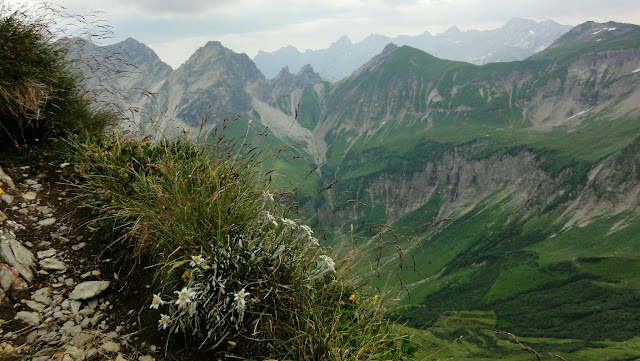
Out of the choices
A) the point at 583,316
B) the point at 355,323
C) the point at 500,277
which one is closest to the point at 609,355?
the point at 583,316

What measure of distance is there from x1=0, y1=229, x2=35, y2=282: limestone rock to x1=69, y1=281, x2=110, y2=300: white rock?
0.59 m

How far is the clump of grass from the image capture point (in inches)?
144

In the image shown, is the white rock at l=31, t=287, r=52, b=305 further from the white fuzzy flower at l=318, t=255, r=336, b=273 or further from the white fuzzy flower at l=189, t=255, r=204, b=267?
the white fuzzy flower at l=318, t=255, r=336, b=273

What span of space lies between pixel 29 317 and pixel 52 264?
2.80 ft

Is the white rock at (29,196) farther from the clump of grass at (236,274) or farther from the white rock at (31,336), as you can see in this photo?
the white rock at (31,336)

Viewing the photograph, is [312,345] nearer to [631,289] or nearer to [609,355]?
[609,355]

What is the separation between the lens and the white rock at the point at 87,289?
→ 4016mm

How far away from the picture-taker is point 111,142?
6.54 m

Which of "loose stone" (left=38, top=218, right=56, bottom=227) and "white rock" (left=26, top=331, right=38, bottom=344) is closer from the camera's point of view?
"white rock" (left=26, top=331, right=38, bottom=344)

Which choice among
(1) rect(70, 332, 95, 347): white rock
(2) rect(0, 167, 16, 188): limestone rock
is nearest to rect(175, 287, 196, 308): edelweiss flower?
(1) rect(70, 332, 95, 347): white rock

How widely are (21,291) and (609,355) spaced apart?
17178 centimetres

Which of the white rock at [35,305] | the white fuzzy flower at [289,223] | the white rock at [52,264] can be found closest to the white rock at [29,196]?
the white rock at [52,264]

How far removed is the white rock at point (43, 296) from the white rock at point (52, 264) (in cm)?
35

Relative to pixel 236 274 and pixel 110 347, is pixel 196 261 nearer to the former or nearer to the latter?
pixel 236 274
